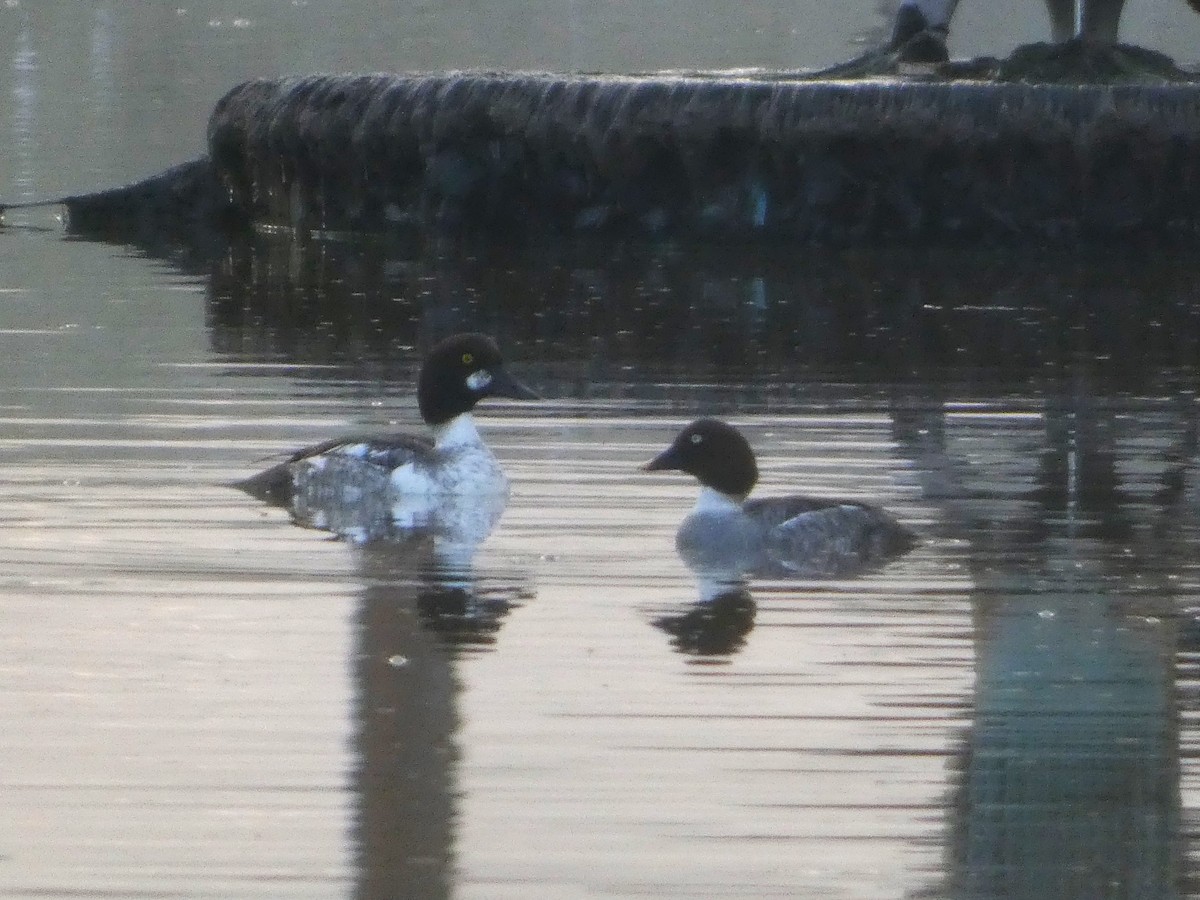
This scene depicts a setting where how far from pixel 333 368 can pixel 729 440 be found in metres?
3.81

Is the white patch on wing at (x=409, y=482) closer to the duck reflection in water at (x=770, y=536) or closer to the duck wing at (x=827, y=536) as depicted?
the duck reflection in water at (x=770, y=536)

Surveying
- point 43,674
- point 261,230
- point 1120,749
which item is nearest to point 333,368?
point 43,674

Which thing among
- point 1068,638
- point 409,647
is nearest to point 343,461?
point 409,647

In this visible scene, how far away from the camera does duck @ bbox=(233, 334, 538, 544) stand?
7660 millimetres

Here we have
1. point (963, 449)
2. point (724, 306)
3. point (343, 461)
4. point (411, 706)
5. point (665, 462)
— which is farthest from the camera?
point (724, 306)

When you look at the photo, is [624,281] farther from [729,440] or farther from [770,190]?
[729,440]

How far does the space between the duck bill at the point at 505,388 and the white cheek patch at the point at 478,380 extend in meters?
0.02

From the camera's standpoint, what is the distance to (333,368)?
36.2ft

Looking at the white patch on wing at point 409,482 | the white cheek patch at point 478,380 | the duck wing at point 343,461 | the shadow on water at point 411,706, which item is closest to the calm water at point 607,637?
Answer: the shadow on water at point 411,706

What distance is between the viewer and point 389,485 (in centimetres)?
799

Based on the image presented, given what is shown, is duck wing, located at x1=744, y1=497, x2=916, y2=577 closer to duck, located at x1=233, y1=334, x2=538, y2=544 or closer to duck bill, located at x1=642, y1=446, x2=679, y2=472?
duck bill, located at x1=642, y1=446, x2=679, y2=472

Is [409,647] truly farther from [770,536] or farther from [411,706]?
[770,536]

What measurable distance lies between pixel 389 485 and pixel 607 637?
6.94 ft

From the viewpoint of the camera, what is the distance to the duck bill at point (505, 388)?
8.63m
